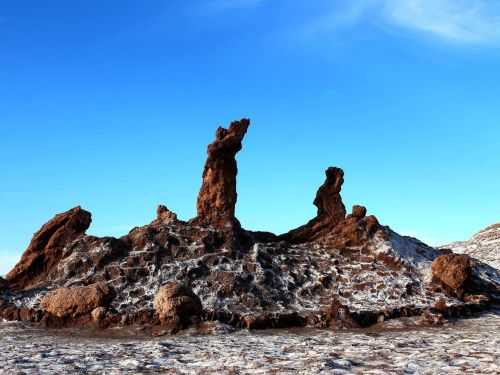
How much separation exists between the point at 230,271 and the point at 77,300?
765 centimetres

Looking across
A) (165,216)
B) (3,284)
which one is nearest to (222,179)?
(165,216)

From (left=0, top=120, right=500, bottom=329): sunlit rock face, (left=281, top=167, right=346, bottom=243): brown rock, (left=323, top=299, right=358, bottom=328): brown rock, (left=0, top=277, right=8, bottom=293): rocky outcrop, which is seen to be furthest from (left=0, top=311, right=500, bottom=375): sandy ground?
(left=281, top=167, right=346, bottom=243): brown rock

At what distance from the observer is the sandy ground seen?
15.8 metres

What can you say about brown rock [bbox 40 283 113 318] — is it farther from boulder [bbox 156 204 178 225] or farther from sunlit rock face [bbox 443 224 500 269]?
sunlit rock face [bbox 443 224 500 269]

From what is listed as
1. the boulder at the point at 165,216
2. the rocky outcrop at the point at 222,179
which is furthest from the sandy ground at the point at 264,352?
the boulder at the point at 165,216

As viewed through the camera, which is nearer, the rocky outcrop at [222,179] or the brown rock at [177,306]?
the brown rock at [177,306]

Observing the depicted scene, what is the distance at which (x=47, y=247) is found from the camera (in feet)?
109

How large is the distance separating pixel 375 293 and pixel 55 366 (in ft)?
58.1

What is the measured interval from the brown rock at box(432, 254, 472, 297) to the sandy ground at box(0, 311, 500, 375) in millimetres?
4992

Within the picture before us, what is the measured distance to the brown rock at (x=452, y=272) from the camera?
30.5 metres

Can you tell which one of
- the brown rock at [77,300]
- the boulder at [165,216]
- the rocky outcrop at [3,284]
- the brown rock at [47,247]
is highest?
the boulder at [165,216]

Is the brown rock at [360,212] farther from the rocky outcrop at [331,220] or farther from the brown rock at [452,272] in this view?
the brown rock at [452,272]

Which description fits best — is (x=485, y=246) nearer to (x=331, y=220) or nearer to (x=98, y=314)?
(x=331, y=220)

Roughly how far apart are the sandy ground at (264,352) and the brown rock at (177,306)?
1.43 meters
